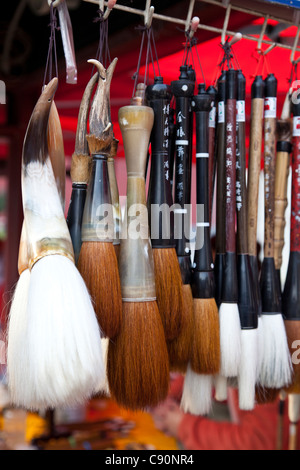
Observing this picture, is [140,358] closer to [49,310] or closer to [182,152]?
[49,310]

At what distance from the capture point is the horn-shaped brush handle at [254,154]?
107cm

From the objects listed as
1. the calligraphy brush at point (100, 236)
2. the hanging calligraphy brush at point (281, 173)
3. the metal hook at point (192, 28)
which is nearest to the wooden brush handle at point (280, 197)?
the hanging calligraphy brush at point (281, 173)

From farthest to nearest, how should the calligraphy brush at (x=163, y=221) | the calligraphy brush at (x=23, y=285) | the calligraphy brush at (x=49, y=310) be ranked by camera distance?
the calligraphy brush at (x=163, y=221) < the calligraphy brush at (x=23, y=285) < the calligraphy brush at (x=49, y=310)

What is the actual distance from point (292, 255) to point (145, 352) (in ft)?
1.54

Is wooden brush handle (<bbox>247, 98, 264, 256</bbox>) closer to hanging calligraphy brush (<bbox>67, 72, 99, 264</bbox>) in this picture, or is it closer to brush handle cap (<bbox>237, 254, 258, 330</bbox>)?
brush handle cap (<bbox>237, 254, 258, 330</bbox>)

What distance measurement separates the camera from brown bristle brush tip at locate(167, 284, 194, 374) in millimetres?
965

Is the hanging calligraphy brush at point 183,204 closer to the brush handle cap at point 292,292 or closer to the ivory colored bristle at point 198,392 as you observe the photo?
the ivory colored bristle at point 198,392

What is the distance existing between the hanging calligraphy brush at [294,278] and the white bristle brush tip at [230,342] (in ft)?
0.60

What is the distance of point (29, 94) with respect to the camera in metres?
1.41

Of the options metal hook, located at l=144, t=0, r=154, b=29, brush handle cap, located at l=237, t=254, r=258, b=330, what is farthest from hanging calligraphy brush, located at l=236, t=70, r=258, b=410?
metal hook, located at l=144, t=0, r=154, b=29

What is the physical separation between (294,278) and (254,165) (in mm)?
280

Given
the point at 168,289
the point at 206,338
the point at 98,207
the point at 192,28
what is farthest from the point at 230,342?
the point at 192,28

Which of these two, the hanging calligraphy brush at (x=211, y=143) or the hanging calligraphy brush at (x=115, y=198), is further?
the hanging calligraphy brush at (x=211, y=143)

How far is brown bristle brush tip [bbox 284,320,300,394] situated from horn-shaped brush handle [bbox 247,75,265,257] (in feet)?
0.64
